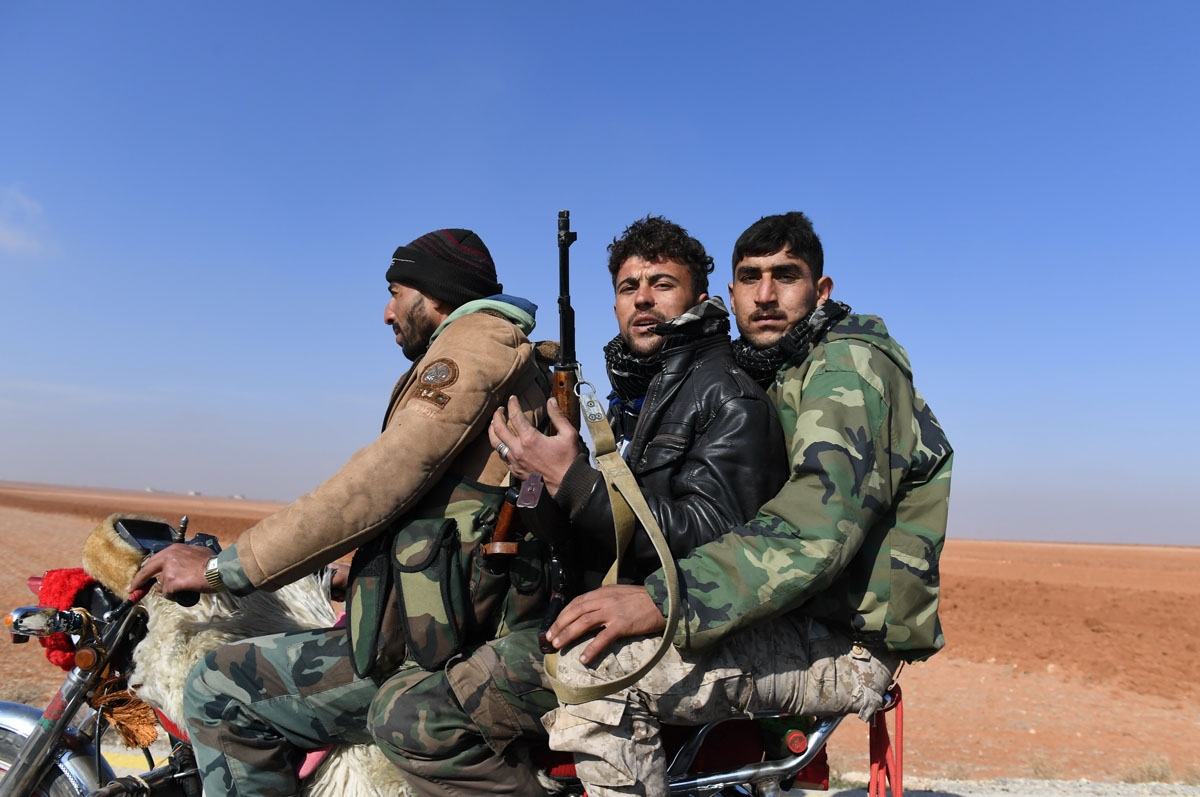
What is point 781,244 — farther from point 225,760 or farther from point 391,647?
point 225,760

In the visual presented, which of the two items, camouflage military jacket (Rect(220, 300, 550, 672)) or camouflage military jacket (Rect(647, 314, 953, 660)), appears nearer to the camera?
camouflage military jacket (Rect(647, 314, 953, 660))

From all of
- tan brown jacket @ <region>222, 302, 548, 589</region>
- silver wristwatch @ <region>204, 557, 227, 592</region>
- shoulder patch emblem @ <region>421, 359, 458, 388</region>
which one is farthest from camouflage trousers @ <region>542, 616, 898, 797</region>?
silver wristwatch @ <region>204, 557, 227, 592</region>

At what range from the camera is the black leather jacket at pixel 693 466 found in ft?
7.57

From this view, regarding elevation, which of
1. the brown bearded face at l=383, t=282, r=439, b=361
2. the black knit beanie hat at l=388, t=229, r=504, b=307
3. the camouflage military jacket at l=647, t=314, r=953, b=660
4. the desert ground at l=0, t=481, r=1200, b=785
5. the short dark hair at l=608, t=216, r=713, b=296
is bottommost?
the desert ground at l=0, t=481, r=1200, b=785

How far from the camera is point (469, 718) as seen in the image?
7.91ft

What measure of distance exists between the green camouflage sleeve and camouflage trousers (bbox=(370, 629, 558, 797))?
52 cm

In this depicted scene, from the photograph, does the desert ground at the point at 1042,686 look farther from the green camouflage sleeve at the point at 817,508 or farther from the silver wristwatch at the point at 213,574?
the silver wristwatch at the point at 213,574

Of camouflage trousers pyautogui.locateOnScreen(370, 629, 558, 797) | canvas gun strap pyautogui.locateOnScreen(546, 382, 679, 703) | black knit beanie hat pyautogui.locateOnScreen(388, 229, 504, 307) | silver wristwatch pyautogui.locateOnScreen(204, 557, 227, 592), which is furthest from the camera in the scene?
black knit beanie hat pyautogui.locateOnScreen(388, 229, 504, 307)

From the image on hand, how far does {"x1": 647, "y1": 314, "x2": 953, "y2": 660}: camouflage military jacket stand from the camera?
85.7 inches

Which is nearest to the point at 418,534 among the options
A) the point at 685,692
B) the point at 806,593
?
the point at 685,692

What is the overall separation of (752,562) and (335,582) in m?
2.06

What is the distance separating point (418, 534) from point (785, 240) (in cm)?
169

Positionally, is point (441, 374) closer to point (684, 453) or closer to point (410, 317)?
point (410, 317)

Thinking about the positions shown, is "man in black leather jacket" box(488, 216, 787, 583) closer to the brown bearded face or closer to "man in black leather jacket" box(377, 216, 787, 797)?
"man in black leather jacket" box(377, 216, 787, 797)
